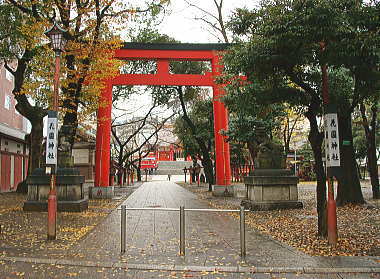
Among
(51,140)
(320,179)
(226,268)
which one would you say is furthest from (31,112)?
(226,268)

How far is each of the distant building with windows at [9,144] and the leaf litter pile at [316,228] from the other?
17.5m

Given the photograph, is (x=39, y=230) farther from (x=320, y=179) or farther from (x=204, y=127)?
(x=204, y=127)

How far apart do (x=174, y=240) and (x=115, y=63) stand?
10.1m

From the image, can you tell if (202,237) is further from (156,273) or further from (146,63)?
(146,63)

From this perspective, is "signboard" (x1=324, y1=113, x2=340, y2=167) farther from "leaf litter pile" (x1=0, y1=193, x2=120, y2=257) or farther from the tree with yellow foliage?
the tree with yellow foliage

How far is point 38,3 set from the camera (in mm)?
Answer: 15062

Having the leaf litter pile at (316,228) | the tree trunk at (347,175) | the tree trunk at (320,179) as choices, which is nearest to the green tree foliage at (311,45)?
the tree trunk at (320,179)

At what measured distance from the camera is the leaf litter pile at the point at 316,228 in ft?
24.3

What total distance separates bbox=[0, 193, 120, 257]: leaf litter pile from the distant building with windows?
11.3m

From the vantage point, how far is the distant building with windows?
24.5 meters

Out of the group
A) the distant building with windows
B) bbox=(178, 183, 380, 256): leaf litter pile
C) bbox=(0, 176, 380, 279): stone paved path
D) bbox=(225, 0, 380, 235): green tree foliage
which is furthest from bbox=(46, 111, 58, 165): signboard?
the distant building with windows

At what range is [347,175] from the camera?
46.2 feet

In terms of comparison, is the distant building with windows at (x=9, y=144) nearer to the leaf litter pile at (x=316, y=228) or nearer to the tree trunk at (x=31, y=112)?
the tree trunk at (x=31, y=112)

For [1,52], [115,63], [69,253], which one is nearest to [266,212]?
Answer: [69,253]
